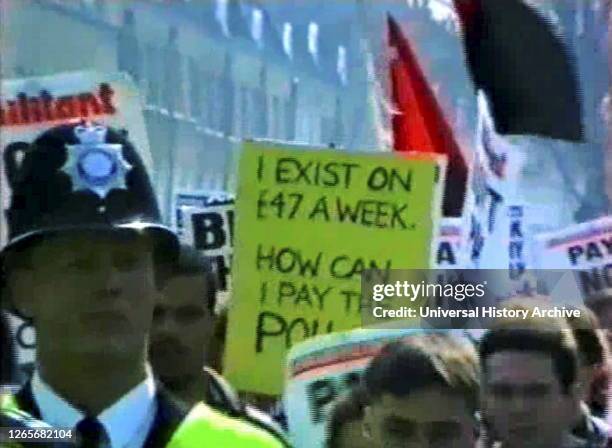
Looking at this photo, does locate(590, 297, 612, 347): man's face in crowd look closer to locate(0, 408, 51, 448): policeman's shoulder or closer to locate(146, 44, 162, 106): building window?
locate(146, 44, 162, 106): building window

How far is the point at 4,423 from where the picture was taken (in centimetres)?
395

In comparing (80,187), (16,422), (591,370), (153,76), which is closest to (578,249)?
(591,370)

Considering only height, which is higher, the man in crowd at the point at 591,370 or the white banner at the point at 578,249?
the white banner at the point at 578,249

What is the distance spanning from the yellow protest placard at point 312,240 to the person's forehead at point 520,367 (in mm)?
305

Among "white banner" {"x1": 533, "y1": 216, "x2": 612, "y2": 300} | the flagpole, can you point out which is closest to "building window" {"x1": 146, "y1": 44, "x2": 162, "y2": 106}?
the flagpole

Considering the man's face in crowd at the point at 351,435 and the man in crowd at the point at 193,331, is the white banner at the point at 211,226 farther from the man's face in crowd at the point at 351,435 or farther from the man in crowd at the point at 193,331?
the man's face in crowd at the point at 351,435

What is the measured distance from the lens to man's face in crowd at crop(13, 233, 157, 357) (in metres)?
3.87

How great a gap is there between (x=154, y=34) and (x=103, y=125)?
0.25 m

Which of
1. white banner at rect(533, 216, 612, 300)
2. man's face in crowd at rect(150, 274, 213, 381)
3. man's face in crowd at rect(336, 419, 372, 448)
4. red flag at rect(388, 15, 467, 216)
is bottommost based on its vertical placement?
man's face in crowd at rect(336, 419, 372, 448)

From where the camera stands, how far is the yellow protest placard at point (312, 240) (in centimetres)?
392

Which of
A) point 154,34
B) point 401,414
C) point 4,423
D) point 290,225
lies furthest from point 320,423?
point 154,34

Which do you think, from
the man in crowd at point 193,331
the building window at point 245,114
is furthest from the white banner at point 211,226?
the building window at point 245,114

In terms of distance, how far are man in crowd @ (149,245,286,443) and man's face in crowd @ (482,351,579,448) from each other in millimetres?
534

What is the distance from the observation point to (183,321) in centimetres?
394
